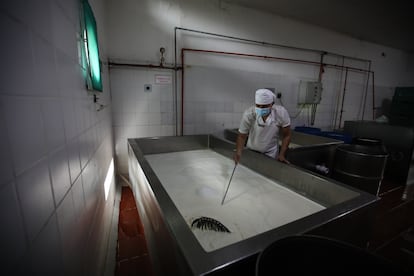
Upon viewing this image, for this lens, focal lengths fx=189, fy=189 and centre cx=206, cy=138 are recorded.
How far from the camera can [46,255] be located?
532 millimetres

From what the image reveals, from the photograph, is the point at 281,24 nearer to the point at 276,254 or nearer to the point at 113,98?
the point at 113,98

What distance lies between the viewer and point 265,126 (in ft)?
6.66

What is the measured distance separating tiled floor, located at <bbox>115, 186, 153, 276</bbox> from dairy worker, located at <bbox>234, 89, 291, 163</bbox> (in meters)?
1.17

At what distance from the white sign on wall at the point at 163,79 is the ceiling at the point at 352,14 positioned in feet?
4.92

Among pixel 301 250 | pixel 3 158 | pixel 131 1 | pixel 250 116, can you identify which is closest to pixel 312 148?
pixel 250 116

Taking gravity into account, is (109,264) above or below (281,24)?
below

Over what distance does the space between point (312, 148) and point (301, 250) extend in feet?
6.17

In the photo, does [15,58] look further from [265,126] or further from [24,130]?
[265,126]

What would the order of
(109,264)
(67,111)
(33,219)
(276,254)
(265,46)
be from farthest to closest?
(265,46) → (109,264) → (67,111) → (276,254) → (33,219)

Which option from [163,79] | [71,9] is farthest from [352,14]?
[71,9]

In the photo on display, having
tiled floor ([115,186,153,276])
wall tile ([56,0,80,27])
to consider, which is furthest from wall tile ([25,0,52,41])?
tiled floor ([115,186,153,276])

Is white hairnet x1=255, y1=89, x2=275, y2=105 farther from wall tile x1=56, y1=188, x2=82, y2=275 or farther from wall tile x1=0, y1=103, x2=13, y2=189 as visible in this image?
wall tile x1=0, y1=103, x2=13, y2=189

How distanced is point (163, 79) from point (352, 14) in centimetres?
329

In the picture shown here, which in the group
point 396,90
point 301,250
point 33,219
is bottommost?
point 301,250
